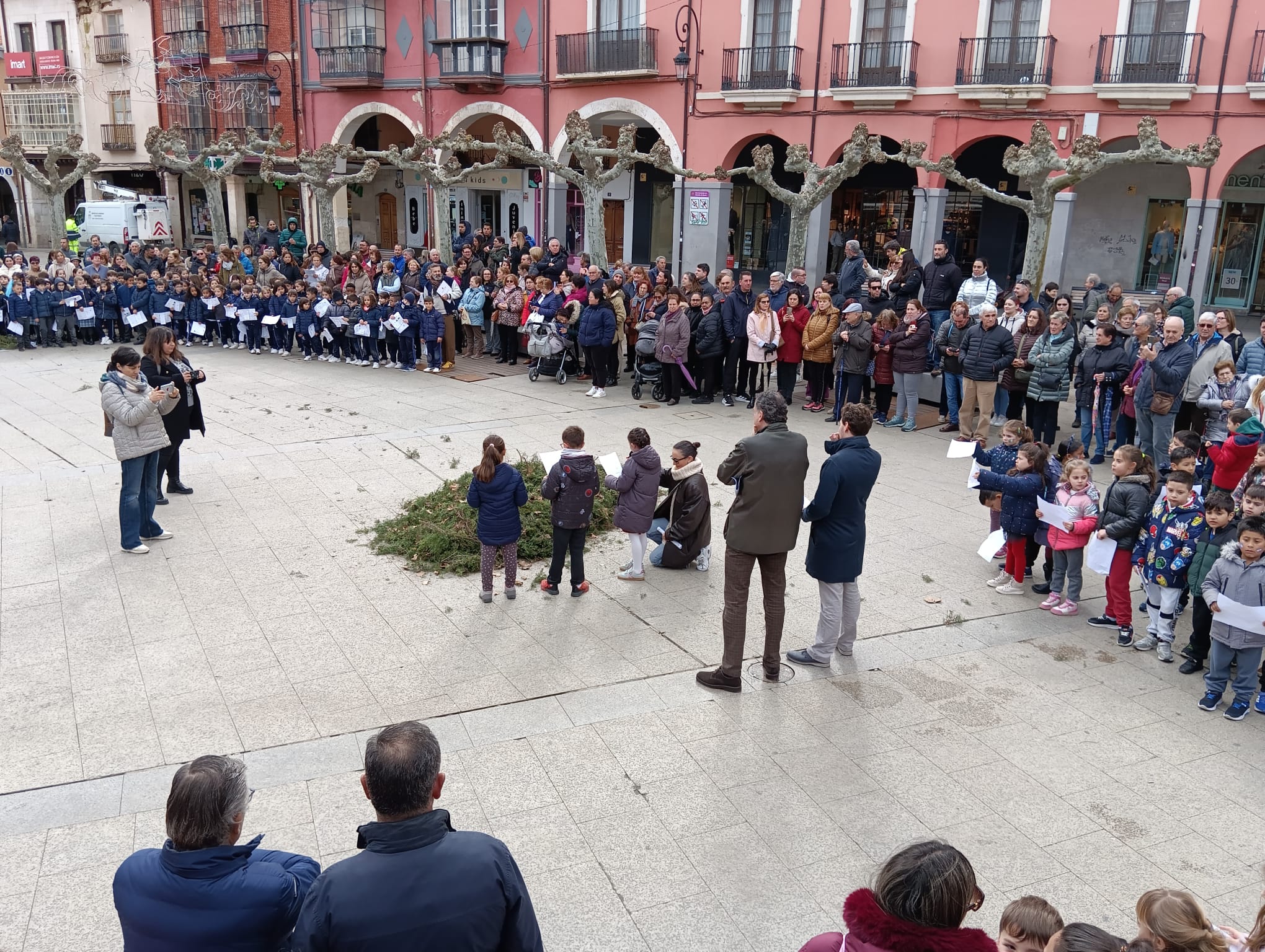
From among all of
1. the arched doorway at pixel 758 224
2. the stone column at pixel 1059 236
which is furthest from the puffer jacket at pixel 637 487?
the arched doorway at pixel 758 224

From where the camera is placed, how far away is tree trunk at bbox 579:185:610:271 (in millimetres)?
19750

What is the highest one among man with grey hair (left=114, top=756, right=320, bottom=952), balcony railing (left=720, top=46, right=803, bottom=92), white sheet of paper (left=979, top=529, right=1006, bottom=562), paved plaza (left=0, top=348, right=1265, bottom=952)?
balcony railing (left=720, top=46, right=803, bottom=92)

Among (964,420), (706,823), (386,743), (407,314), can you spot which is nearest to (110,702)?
(706,823)

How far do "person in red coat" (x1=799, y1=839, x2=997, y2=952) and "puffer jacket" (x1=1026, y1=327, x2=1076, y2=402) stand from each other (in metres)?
10.1

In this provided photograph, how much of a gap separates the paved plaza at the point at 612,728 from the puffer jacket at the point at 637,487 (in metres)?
0.58

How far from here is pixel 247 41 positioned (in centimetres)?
3419

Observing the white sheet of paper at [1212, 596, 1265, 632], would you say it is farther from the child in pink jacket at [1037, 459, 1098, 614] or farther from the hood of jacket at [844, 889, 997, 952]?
the hood of jacket at [844, 889, 997, 952]

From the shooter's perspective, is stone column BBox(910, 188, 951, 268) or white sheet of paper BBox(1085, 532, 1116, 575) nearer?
white sheet of paper BBox(1085, 532, 1116, 575)

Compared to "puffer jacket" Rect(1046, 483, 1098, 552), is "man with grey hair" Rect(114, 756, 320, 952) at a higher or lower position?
higher

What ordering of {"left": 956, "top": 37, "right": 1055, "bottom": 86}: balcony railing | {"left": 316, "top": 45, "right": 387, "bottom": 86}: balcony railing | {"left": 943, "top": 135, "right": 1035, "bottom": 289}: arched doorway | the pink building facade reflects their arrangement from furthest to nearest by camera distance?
{"left": 316, "top": 45, "right": 387, "bottom": 86}: balcony railing
{"left": 943, "top": 135, "right": 1035, "bottom": 289}: arched doorway
{"left": 956, "top": 37, "right": 1055, "bottom": 86}: balcony railing
the pink building facade

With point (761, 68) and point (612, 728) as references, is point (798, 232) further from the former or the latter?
point (612, 728)

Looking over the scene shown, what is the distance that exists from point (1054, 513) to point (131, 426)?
24.7 ft

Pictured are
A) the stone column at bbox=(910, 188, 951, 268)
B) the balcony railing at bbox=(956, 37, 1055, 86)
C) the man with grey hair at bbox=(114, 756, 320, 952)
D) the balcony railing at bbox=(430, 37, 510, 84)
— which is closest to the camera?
the man with grey hair at bbox=(114, 756, 320, 952)

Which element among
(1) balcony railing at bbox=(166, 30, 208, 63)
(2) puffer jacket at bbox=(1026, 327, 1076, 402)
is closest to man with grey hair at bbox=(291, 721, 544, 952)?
(2) puffer jacket at bbox=(1026, 327, 1076, 402)
